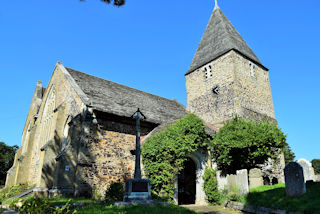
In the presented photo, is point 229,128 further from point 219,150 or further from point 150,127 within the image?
point 150,127

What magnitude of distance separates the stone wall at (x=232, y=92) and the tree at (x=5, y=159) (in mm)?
36382

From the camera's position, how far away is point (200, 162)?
1453cm

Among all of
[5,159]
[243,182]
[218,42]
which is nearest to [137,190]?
[243,182]

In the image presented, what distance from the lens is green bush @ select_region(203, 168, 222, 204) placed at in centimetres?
1318

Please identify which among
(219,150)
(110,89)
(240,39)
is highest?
(240,39)

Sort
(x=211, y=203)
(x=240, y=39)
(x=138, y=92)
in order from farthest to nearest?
(x=240, y=39) < (x=138, y=92) < (x=211, y=203)

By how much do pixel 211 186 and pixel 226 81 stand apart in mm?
10949

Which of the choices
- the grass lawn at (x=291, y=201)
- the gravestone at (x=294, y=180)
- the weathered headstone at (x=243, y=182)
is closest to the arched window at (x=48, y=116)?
the weathered headstone at (x=243, y=182)

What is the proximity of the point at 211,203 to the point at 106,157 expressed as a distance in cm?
671

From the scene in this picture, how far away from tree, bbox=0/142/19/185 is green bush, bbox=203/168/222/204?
3935cm

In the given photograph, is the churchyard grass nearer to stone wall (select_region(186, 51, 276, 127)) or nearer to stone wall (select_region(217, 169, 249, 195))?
stone wall (select_region(217, 169, 249, 195))

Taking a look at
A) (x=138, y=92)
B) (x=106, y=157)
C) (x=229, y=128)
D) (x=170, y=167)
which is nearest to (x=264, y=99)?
(x=229, y=128)

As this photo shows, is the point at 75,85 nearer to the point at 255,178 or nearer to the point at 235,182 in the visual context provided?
the point at 235,182

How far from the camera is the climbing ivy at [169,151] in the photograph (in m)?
12.5
